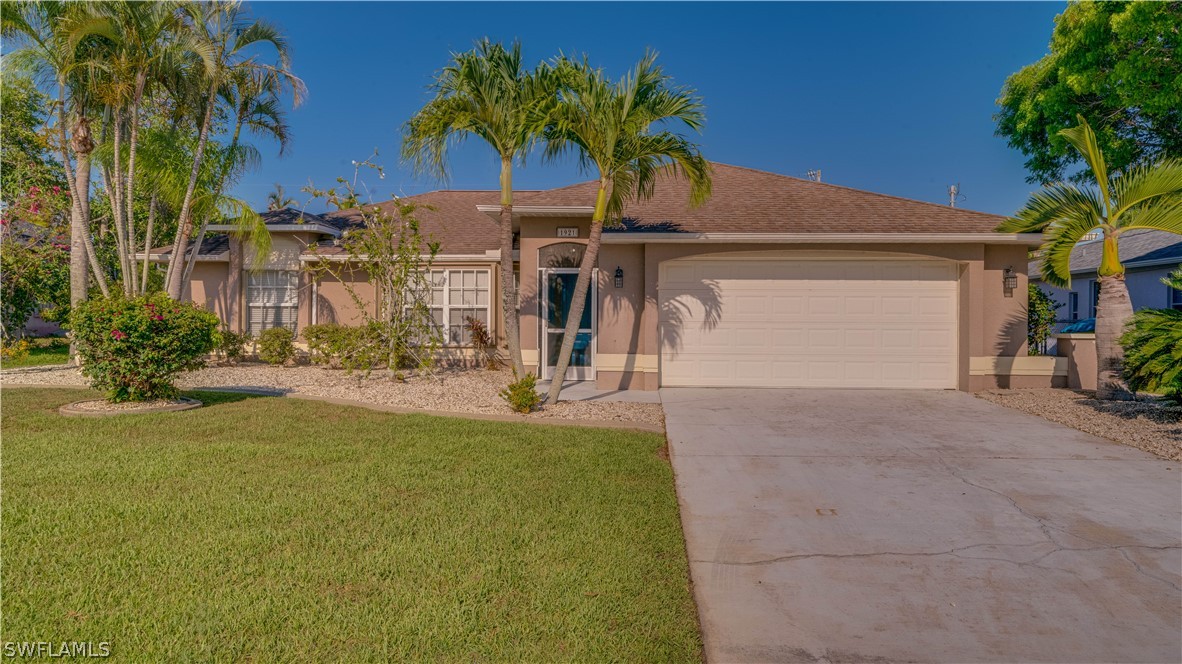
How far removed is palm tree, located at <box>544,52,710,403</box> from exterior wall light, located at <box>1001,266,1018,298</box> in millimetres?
6383

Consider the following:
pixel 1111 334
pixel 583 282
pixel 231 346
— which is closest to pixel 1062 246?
pixel 1111 334

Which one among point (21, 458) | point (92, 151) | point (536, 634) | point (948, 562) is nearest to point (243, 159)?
point (92, 151)

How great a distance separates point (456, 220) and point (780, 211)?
8.20 m

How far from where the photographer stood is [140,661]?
275cm

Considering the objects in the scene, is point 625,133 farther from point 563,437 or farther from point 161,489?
point 161,489

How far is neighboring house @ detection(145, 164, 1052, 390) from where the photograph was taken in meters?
11.3

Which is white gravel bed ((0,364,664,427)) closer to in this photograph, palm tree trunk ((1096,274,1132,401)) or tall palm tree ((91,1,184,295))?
tall palm tree ((91,1,184,295))

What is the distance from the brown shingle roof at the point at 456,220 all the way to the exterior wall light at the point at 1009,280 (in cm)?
1001

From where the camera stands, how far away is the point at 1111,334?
9.49 metres

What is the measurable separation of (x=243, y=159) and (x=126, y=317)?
6351 millimetres

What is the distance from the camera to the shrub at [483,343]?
13.9m

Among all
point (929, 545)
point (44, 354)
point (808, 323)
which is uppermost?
point (808, 323)

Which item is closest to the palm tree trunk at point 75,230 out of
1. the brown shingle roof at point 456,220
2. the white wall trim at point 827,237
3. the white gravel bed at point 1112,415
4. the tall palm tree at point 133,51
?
the tall palm tree at point 133,51

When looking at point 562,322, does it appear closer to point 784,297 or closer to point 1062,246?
point 784,297
